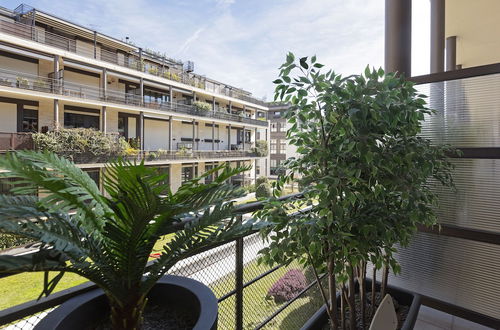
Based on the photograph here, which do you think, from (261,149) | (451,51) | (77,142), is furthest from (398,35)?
(261,149)

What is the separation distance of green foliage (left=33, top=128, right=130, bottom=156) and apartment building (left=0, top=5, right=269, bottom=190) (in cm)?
49

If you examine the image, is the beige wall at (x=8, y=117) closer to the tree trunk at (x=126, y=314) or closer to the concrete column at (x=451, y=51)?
the tree trunk at (x=126, y=314)

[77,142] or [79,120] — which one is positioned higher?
[79,120]

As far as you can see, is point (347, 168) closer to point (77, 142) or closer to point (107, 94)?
point (77, 142)

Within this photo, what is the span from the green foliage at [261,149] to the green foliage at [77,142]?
9.82 m

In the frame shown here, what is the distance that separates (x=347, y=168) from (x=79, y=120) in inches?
486

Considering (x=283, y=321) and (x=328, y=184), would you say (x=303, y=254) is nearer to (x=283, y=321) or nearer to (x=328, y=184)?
(x=328, y=184)

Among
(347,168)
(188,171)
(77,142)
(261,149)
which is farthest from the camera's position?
(261,149)

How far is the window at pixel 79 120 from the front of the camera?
10875 millimetres

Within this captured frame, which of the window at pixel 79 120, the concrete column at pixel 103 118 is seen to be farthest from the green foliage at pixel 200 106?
the window at pixel 79 120

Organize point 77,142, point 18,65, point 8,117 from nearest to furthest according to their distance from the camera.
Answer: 1. point 8,117
2. point 18,65
3. point 77,142

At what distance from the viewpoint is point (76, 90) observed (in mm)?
10867

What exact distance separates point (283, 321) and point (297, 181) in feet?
5.34

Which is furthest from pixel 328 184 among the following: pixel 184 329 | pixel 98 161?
pixel 98 161
